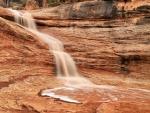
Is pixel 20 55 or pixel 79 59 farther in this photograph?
pixel 79 59

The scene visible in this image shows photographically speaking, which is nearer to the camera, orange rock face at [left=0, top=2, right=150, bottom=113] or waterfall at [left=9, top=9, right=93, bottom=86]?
orange rock face at [left=0, top=2, right=150, bottom=113]

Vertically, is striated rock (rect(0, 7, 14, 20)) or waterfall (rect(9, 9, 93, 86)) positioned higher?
striated rock (rect(0, 7, 14, 20))

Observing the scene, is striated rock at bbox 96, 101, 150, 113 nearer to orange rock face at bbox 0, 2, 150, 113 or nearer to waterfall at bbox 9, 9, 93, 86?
orange rock face at bbox 0, 2, 150, 113

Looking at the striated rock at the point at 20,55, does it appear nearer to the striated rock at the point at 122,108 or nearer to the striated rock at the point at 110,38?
the striated rock at the point at 110,38

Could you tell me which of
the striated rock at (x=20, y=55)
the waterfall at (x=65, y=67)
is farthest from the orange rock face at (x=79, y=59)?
the waterfall at (x=65, y=67)

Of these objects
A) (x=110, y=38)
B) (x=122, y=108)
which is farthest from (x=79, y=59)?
(x=122, y=108)

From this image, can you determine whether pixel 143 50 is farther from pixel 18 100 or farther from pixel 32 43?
pixel 18 100

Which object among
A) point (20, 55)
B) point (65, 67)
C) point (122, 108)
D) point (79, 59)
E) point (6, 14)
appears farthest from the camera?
point (6, 14)

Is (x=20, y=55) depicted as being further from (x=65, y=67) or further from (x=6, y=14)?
(x=6, y=14)

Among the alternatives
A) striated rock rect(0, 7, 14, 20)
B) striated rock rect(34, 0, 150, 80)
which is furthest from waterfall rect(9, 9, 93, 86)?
striated rock rect(0, 7, 14, 20)

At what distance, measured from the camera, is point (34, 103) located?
7254 millimetres

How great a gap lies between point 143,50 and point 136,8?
13.7ft

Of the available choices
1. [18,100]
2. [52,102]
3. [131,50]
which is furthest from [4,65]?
[131,50]

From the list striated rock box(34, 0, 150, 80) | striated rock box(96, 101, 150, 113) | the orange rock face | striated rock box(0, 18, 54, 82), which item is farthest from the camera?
striated rock box(34, 0, 150, 80)
